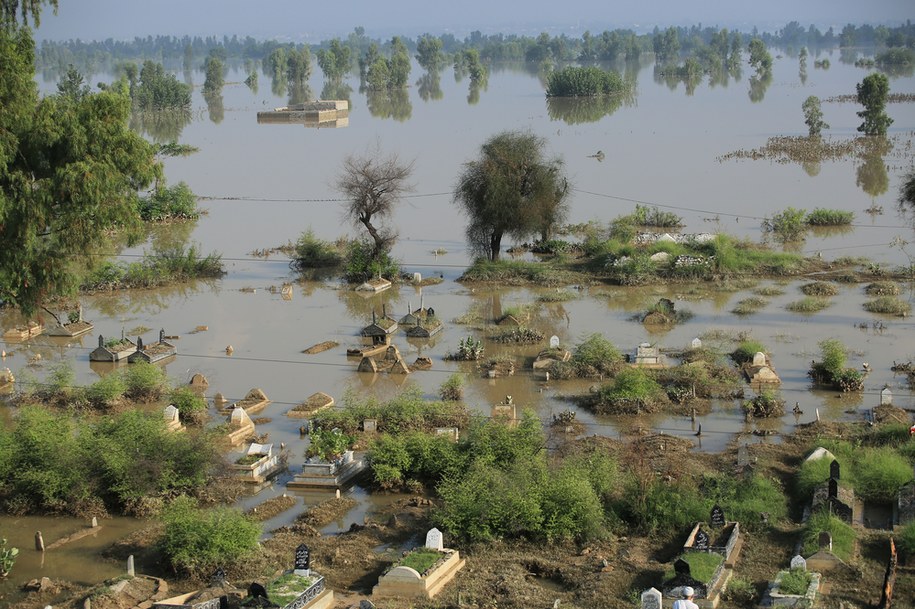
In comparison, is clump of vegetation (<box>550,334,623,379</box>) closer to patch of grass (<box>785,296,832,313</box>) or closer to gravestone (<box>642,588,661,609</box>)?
patch of grass (<box>785,296,832,313</box>)

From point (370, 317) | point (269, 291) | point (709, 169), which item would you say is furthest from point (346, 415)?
point (709, 169)

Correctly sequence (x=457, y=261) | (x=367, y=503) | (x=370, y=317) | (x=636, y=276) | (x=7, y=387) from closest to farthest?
(x=367, y=503) → (x=7, y=387) → (x=370, y=317) → (x=636, y=276) → (x=457, y=261)

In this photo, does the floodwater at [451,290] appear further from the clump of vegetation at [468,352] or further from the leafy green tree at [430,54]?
the leafy green tree at [430,54]

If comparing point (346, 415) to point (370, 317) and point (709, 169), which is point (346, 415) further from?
point (709, 169)

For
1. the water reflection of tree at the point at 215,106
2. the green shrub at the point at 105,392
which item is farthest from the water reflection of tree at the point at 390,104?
the green shrub at the point at 105,392

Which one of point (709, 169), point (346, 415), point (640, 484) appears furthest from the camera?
point (709, 169)

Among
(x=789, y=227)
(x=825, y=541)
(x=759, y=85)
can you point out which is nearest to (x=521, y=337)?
(x=825, y=541)
